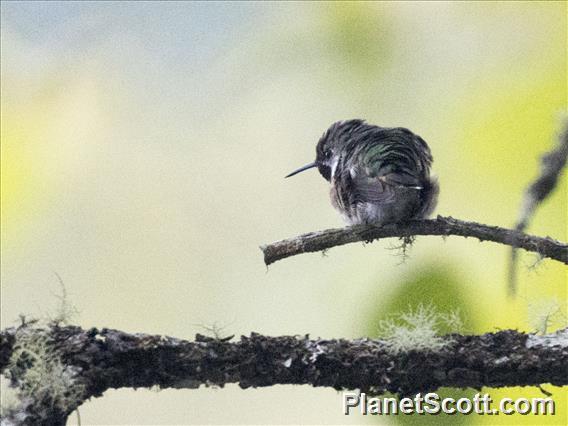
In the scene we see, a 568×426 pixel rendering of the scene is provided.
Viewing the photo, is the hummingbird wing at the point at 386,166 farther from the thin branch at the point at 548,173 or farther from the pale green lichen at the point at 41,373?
the pale green lichen at the point at 41,373

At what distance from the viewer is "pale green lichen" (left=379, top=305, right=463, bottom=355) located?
158 cm

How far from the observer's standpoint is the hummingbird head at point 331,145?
2.17 m

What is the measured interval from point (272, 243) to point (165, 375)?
452 mm

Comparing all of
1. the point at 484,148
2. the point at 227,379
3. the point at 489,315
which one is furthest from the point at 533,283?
the point at 227,379

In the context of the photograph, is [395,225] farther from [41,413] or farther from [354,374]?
[41,413]

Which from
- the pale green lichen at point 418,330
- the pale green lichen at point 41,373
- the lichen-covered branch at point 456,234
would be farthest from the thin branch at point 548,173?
the pale green lichen at point 41,373

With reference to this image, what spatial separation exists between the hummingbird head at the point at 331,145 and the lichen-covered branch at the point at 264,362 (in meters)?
0.71

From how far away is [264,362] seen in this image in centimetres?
154

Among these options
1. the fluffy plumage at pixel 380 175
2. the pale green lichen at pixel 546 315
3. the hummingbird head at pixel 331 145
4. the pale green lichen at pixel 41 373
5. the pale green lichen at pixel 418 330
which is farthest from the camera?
the hummingbird head at pixel 331 145

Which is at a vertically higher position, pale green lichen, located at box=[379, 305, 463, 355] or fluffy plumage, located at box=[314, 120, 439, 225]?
fluffy plumage, located at box=[314, 120, 439, 225]

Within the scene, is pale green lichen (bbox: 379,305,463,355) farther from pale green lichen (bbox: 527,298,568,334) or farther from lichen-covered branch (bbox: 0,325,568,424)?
pale green lichen (bbox: 527,298,568,334)

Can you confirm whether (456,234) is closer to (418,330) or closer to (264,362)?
(418,330)

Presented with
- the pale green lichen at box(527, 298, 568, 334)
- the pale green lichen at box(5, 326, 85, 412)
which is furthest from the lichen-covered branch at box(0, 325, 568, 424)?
the pale green lichen at box(527, 298, 568, 334)

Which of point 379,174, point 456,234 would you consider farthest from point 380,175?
point 456,234
